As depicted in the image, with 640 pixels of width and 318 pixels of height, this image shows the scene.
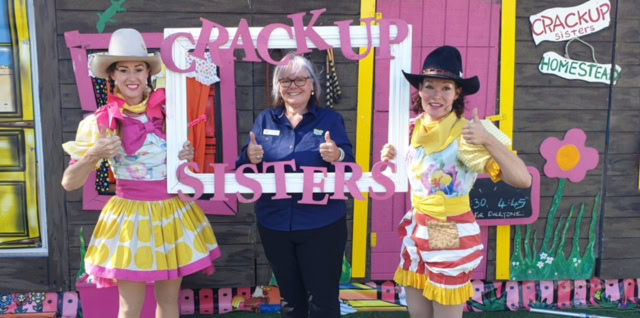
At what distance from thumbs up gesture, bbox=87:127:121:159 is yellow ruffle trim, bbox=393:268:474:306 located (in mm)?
1374

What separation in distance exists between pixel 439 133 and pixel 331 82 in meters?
1.19

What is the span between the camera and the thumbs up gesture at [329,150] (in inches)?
87.7

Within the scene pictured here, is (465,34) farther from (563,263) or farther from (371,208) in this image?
(563,263)

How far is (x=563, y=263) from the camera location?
3.56 m

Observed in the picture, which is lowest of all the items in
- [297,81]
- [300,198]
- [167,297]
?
[167,297]

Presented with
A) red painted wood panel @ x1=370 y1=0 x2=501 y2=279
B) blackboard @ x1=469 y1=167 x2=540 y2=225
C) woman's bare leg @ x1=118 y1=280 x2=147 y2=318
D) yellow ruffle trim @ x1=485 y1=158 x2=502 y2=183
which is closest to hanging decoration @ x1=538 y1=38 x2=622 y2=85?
red painted wood panel @ x1=370 y1=0 x2=501 y2=279

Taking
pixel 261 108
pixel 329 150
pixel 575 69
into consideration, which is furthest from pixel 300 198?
pixel 575 69

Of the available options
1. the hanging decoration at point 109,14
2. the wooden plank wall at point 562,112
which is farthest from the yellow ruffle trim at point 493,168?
the hanging decoration at point 109,14

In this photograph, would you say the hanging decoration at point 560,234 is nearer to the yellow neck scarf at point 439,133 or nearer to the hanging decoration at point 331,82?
the hanging decoration at point 331,82

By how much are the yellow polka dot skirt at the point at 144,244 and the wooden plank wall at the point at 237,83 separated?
1.01 m

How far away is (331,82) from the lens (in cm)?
325

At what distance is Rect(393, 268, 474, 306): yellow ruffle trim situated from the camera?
224 cm

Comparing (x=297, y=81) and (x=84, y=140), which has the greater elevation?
(x=297, y=81)

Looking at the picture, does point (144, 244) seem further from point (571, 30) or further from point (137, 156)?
point (571, 30)
